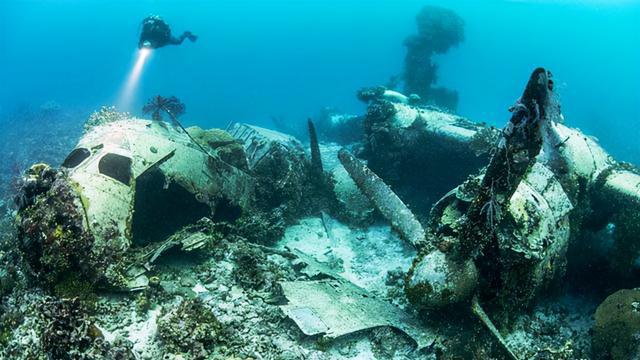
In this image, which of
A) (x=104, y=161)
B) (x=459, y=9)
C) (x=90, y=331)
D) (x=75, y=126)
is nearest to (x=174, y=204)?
(x=104, y=161)

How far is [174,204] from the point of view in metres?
10.6

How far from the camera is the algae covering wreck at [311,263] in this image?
6406 mm

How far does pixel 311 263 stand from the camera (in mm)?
9773

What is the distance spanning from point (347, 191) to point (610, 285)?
7.86 metres

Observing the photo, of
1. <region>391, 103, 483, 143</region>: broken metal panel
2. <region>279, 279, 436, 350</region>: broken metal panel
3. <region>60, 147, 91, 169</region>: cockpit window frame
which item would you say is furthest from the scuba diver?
<region>279, 279, 436, 350</region>: broken metal panel

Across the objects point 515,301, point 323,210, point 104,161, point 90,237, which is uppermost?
point 515,301

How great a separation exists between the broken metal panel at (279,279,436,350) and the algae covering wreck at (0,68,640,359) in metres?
0.04

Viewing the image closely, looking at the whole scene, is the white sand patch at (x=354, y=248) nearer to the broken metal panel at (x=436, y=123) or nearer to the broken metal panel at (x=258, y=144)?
the broken metal panel at (x=258, y=144)

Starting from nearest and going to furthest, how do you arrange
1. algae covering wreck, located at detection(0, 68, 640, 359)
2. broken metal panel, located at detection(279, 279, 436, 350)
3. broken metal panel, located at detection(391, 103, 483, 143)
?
1. algae covering wreck, located at detection(0, 68, 640, 359)
2. broken metal panel, located at detection(279, 279, 436, 350)
3. broken metal panel, located at detection(391, 103, 483, 143)

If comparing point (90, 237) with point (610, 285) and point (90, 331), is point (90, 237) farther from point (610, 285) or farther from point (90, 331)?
point (610, 285)

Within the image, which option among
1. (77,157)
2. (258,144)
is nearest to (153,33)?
(258,144)

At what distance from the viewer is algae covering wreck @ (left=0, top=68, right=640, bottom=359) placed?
641cm

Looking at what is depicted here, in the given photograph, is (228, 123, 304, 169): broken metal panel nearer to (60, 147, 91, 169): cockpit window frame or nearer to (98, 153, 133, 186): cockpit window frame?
(98, 153, 133, 186): cockpit window frame

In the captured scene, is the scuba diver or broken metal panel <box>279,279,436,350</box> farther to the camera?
the scuba diver
